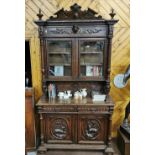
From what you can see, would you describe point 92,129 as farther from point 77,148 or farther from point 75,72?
point 75,72

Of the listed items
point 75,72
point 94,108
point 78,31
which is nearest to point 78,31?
point 78,31

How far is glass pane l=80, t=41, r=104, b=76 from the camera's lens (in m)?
2.91

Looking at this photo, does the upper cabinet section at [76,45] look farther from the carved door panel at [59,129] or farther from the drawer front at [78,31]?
the carved door panel at [59,129]

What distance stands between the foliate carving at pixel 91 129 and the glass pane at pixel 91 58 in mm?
720

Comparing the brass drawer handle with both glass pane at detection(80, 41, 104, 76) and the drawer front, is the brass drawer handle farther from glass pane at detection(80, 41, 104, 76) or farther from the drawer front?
glass pane at detection(80, 41, 104, 76)

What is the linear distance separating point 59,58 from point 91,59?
495 mm

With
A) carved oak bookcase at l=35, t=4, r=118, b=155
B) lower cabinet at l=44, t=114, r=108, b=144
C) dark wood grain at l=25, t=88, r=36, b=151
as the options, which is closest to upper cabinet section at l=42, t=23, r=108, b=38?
carved oak bookcase at l=35, t=4, r=118, b=155

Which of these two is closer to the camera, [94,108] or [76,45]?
[94,108]

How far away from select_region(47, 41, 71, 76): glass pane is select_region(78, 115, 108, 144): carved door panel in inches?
29.2

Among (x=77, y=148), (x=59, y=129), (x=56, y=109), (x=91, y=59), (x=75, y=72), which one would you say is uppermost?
(x=91, y=59)

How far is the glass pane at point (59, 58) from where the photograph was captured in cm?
292

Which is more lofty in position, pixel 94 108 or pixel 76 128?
pixel 94 108

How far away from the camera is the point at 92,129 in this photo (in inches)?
111

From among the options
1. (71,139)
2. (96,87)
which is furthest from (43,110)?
(96,87)
